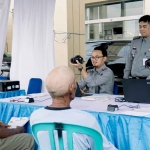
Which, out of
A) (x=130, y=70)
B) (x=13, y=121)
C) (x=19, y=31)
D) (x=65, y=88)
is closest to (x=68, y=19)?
(x=19, y=31)

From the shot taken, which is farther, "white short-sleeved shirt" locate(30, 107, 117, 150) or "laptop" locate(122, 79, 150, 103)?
"laptop" locate(122, 79, 150, 103)

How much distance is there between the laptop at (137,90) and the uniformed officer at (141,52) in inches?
38.8

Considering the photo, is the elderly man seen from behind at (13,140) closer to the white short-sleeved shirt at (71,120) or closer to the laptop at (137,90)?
the white short-sleeved shirt at (71,120)

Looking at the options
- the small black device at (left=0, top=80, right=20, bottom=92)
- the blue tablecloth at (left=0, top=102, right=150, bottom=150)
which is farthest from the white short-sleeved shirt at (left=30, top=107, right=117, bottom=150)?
the small black device at (left=0, top=80, right=20, bottom=92)

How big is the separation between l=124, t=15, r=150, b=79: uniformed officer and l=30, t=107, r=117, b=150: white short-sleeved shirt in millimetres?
2198

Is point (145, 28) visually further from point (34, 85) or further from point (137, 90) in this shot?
point (34, 85)

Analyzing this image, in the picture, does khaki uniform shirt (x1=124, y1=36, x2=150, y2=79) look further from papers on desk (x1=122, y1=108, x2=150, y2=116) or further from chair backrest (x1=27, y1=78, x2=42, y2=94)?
chair backrest (x1=27, y1=78, x2=42, y2=94)

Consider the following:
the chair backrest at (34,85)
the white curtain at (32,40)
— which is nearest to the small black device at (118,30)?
the white curtain at (32,40)

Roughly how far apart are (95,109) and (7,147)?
2.67 feet

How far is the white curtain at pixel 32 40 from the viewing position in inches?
184

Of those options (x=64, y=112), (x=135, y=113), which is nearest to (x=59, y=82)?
(x=64, y=112)

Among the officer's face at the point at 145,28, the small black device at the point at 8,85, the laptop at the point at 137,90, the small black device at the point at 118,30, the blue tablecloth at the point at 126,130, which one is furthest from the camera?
the small black device at the point at 118,30

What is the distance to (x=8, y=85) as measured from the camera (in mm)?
4324

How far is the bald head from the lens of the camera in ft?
4.76
